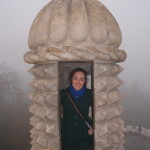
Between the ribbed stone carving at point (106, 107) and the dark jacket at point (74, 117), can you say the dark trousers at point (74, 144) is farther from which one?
the ribbed stone carving at point (106, 107)

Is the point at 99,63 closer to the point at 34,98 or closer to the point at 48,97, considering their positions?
the point at 48,97

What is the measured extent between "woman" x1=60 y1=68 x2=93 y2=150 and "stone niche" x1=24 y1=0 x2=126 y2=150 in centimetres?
18

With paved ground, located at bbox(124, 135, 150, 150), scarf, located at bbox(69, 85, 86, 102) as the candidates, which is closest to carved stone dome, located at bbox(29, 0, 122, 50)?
scarf, located at bbox(69, 85, 86, 102)

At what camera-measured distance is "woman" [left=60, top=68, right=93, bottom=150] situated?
9.64ft

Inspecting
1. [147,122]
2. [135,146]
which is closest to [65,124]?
[135,146]

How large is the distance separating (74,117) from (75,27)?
3.64ft

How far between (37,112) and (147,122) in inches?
497

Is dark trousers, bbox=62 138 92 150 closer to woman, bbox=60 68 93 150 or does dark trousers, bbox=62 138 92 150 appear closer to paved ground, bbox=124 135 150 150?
woman, bbox=60 68 93 150

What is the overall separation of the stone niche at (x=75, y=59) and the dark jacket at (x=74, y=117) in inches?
6.7

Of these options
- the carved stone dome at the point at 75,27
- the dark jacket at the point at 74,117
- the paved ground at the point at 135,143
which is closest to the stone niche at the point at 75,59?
the carved stone dome at the point at 75,27

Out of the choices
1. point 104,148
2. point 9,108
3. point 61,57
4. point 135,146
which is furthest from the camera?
point 9,108

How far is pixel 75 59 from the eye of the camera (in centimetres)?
266

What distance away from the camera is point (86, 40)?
9.02 ft

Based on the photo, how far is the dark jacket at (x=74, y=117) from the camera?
2938mm
